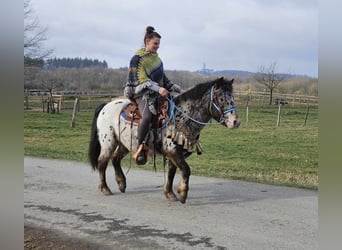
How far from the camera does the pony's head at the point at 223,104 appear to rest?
5406 millimetres

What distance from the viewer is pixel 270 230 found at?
15.1ft

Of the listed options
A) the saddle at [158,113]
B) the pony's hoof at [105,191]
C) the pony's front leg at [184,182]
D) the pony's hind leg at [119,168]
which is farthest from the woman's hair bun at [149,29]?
the pony's hoof at [105,191]

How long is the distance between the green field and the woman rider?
226 cm

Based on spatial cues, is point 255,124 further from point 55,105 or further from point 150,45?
point 150,45

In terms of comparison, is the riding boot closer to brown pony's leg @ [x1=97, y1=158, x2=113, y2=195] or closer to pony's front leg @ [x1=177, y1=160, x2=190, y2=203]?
pony's front leg @ [x1=177, y1=160, x2=190, y2=203]

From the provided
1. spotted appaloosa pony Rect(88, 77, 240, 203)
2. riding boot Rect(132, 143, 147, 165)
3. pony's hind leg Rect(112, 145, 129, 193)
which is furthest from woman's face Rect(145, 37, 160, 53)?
pony's hind leg Rect(112, 145, 129, 193)

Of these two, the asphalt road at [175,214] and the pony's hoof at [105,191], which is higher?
the pony's hoof at [105,191]

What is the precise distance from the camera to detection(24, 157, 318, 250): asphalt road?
430 cm

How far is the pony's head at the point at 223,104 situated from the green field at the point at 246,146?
1077 mm

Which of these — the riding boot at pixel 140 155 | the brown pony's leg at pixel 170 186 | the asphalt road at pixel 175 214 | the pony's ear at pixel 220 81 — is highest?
the pony's ear at pixel 220 81

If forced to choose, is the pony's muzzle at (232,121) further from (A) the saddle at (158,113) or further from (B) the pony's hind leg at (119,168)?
(B) the pony's hind leg at (119,168)

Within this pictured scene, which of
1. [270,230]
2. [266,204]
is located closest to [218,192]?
[266,204]
